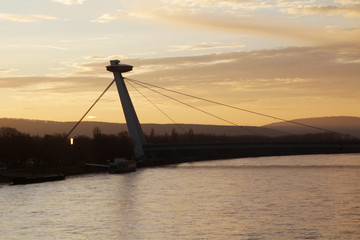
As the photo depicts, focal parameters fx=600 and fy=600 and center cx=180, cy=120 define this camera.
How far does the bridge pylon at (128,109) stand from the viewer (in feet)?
279

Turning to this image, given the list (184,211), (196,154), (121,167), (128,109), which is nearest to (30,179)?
(121,167)

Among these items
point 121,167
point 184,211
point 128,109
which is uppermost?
point 128,109

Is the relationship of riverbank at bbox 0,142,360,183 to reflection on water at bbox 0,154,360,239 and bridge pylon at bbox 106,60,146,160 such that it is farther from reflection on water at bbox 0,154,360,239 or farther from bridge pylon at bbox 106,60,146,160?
reflection on water at bbox 0,154,360,239

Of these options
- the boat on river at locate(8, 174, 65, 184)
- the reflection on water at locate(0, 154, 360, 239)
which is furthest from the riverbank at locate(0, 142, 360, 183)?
the reflection on water at locate(0, 154, 360, 239)

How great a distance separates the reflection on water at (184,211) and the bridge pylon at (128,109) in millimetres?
30678

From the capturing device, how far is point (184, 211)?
1398 inches

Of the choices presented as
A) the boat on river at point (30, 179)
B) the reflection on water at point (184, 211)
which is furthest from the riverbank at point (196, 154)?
the reflection on water at point (184, 211)

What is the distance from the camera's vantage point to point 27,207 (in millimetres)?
38281

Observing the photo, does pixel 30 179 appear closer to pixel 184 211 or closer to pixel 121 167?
pixel 121 167

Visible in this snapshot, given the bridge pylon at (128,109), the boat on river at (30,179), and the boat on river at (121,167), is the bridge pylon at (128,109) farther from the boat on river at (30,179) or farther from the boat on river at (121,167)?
the boat on river at (30,179)

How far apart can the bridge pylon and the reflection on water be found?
30678mm

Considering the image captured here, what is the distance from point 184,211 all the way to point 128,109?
5105cm

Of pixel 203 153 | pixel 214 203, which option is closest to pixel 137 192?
pixel 214 203

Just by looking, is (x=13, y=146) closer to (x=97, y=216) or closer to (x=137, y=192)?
(x=137, y=192)
